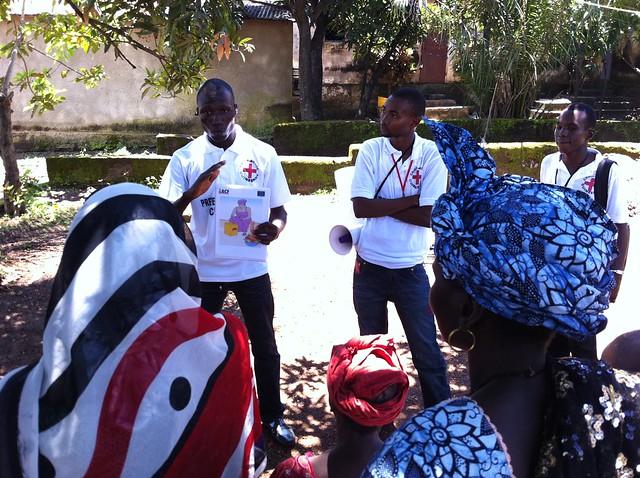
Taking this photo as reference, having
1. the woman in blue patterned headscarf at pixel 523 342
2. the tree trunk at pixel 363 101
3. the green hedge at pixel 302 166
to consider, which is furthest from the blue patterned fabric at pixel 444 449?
the tree trunk at pixel 363 101

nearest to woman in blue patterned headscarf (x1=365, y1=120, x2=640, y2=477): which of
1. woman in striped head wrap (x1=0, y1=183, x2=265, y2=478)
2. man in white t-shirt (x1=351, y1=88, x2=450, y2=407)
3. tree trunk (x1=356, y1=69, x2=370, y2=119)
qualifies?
woman in striped head wrap (x1=0, y1=183, x2=265, y2=478)

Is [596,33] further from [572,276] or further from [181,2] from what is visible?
[572,276]

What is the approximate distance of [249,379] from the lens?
1.64 m

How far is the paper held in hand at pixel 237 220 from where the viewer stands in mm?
3211

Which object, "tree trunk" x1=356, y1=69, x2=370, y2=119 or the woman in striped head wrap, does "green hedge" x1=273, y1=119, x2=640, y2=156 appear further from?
the woman in striped head wrap

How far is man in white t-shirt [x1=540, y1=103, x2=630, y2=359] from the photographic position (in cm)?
348

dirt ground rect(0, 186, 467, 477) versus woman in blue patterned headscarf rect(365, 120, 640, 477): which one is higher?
woman in blue patterned headscarf rect(365, 120, 640, 477)

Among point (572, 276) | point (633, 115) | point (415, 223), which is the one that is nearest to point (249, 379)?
point (572, 276)

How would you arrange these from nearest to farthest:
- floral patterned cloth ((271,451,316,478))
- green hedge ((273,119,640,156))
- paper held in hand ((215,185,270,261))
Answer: floral patterned cloth ((271,451,316,478))
paper held in hand ((215,185,270,261))
green hedge ((273,119,640,156))

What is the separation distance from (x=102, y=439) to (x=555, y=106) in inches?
642

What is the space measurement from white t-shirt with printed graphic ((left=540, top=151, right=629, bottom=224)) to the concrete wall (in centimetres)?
1342

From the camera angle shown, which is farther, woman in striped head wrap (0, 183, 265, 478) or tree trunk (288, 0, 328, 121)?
tree trunk (288, 0, 328, 121)

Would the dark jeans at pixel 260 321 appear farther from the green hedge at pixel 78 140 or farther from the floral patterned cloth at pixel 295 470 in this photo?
the green hedge at pixel 78 140

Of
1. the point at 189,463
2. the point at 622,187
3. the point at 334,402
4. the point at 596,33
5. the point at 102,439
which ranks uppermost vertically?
the point at 596,33
